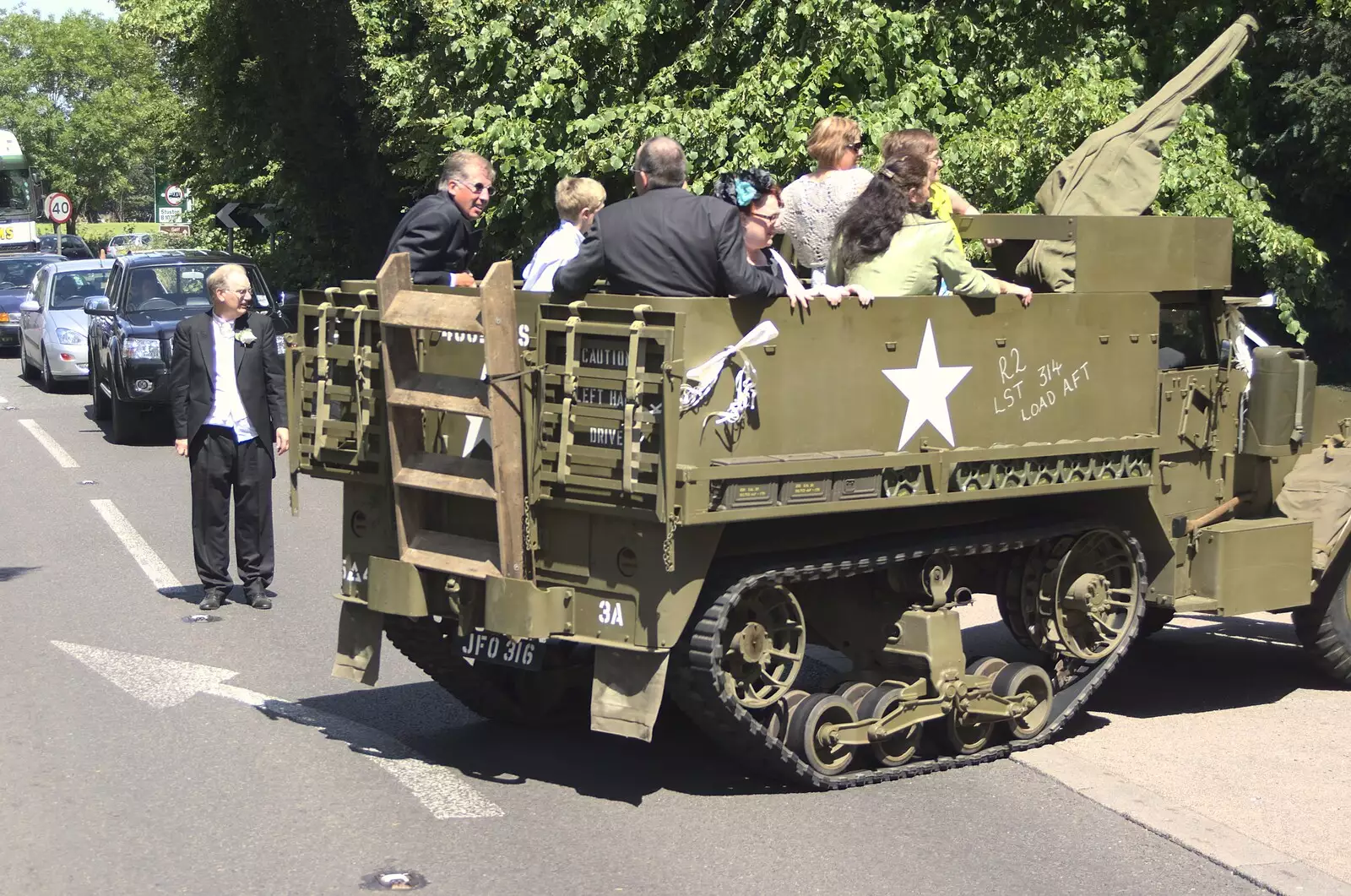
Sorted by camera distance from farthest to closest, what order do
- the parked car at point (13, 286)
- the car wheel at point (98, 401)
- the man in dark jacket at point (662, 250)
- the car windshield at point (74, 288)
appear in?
the parked car at point (13, 286), the car windshield at point (74, 288), the car wheel at point (98, 401), the man in dark jacket at point (662, 250)

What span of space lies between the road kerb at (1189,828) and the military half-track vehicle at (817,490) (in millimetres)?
231

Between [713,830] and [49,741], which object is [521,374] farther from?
[49,741]

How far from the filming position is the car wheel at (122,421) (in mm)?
18164

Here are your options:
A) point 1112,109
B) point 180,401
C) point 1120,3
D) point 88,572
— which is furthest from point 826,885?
point 1120,3

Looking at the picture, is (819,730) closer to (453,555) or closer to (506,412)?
(453,555)

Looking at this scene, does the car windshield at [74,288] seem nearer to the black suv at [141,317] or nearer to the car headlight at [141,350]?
the black suv at [141,317]

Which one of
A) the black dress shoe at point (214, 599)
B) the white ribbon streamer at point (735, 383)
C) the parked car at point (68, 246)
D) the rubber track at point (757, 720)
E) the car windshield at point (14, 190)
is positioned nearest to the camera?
the white ribbon streamer at point (735, 383)

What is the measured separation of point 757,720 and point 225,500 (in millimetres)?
4683

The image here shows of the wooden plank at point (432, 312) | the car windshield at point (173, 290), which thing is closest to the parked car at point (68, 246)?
the car windshield at point (173, 290)

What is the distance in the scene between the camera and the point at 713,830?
6168 mm

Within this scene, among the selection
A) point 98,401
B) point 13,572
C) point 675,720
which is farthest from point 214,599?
point 98,401

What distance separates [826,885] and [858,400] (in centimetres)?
180

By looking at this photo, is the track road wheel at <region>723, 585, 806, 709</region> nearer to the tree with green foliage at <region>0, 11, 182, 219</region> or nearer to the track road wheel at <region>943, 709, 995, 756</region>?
the track road wheel at <region>943, 709, 995, 756</region>

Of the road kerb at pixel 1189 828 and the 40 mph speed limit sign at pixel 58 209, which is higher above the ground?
the 40 mph speed limit sign at pixel 58 209
